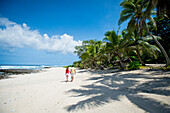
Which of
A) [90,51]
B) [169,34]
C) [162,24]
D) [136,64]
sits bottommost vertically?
[136,64]

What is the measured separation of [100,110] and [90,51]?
15.7 meters

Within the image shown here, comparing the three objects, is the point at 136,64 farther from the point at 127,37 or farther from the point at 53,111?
the point at 53,111

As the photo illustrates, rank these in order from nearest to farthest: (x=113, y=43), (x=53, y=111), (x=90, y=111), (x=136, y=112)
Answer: (x=136, y=112) < (x=90, y=111) < (x=53, y=111) < (x=113, y=43)

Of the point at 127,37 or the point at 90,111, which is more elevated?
the point at 127,37

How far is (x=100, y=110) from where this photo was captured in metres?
2.51

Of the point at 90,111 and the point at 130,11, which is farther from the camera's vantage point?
the point at 130,11

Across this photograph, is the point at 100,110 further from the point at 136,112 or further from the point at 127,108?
the point at 136,112

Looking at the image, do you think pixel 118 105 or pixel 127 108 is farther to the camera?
pixel 118 105

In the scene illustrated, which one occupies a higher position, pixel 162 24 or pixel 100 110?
pixel 162 24

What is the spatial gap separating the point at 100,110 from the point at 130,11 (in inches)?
514

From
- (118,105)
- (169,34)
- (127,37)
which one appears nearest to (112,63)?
(127,37)

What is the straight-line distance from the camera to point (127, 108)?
2537 mm

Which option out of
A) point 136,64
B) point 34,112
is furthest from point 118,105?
point 136,64

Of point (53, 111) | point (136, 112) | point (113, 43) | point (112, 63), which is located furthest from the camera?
point (112, 63)
